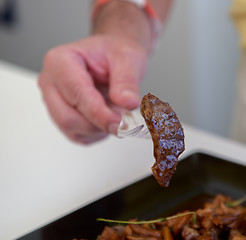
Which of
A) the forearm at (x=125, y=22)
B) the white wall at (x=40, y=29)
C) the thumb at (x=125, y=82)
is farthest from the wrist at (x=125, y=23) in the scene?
the white wall at (x=40, y=29)

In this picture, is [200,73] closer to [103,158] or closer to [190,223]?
[103,158]

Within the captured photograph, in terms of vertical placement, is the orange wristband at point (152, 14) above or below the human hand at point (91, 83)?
above

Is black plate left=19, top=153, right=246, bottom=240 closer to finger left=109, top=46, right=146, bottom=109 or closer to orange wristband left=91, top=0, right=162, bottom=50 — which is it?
finger left=109, top=46, right=146, bottom=109

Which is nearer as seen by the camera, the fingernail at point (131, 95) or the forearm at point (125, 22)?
the fingernail at point (131, 95)

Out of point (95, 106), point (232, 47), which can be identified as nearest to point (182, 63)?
point (232, 47)

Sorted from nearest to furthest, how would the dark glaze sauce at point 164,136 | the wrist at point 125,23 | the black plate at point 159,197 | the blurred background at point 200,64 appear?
the dark glaze sauce at point 164,136
the black plate at point 159,197
the wrist at point 125,23
the blurred background at point 200,64

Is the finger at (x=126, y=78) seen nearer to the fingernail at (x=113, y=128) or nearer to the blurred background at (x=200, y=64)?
the fingernail at (x=113, y=128)

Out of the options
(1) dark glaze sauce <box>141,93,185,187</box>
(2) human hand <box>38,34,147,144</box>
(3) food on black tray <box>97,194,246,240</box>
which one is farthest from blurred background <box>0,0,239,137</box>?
(1) dark glaze sauce <box>141,93,185,187</box>
